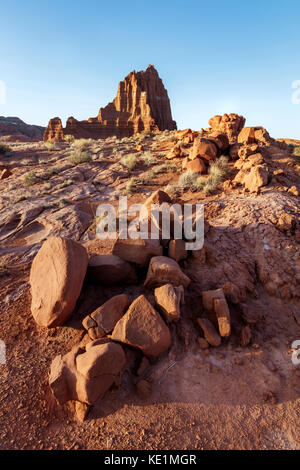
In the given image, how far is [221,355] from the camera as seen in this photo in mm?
3406

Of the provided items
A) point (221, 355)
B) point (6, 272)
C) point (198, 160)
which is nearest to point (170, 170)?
point (198, 160)

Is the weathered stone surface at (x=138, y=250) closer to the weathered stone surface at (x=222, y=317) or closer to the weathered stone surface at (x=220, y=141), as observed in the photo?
the weathered stone surface at (x=222, y=317)

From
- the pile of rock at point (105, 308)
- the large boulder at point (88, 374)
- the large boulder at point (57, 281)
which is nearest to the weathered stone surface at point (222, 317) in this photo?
the pile of rock at point (105, 308)

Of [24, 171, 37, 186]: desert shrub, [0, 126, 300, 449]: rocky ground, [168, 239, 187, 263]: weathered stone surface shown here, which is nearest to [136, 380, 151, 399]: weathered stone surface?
[0, 126, 300, 449]: rocky ground

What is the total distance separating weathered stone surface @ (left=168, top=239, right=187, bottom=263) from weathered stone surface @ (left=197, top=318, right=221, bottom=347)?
1338 mm

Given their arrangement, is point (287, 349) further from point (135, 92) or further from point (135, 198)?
point (135, 92)

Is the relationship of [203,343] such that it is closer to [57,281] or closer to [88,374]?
[88,374]

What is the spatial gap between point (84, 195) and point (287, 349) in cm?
871

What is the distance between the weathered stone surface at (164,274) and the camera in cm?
402

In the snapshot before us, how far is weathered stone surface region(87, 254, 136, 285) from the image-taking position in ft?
14.2

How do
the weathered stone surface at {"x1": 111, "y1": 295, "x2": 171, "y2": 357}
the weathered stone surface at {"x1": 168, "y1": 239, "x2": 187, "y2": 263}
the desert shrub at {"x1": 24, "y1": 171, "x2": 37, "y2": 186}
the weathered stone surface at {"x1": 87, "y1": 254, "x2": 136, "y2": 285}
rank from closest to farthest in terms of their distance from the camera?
1. the weathered stone surface at {"x1": 111, "y1": 295, "x2": 171, "y2": 357}
2. the weathered stone surface at {"x1": 87, "y1": 254, "x2": 136, "y2": 285}
3. the weathered stone surface at {"x1": 168, "y1": 239, "x2": 187, "y2": 263}
4. the desert shrub at {"x1": 24, "y1": 171, "x2": 37, "y2": 186}

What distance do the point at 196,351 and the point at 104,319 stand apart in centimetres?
155

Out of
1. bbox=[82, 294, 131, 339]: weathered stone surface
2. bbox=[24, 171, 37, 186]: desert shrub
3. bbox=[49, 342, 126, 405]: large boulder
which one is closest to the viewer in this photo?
bbox=[49, 342, 126, 405]: large boulder

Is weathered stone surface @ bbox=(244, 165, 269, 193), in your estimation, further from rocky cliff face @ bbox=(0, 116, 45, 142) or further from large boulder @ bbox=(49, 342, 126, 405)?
rocky cliff face @ bbox=(0, 116, 45, 142)
